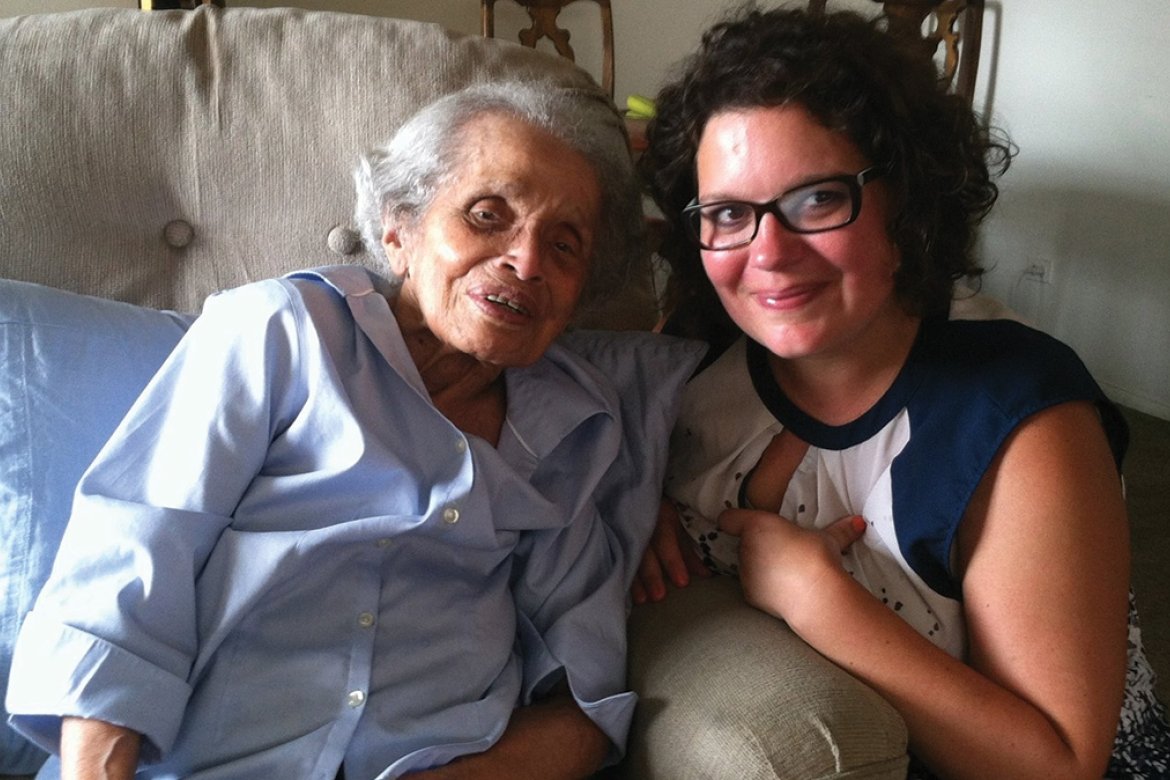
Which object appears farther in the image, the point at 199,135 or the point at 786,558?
the point at 199,135

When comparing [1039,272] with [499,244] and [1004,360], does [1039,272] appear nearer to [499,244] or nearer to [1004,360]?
[1004,360]

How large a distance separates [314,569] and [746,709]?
0.50 m

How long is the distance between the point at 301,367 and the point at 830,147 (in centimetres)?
66

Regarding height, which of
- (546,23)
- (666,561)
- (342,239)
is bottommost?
(666,561)

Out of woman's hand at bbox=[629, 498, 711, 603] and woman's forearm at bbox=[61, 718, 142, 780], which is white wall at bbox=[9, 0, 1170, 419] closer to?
woman's hand at bbox=[629, 498, 711, 603]

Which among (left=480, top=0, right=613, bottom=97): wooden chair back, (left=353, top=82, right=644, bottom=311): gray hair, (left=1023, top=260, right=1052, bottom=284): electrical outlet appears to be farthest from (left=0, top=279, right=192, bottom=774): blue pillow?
(left=1023, top=260, right=1052, bottom=284): electrical outlet

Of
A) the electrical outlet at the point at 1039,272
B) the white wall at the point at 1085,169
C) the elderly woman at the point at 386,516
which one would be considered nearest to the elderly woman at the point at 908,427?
the elderly woman at the point at 386,516

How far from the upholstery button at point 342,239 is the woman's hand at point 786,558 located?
0.69 meters

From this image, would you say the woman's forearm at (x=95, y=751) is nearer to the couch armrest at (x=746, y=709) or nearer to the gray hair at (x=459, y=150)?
the couch armrest at (x=746, y=709)

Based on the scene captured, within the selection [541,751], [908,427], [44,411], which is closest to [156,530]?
[44,411]

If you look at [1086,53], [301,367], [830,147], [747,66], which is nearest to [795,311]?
[830,147]

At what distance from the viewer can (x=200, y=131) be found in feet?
4.56

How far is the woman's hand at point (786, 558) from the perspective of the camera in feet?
3.58

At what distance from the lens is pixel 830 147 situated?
107cm
